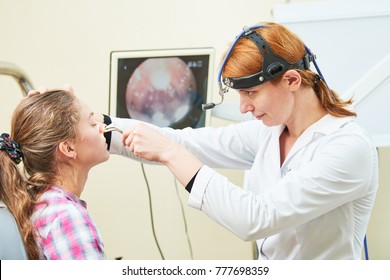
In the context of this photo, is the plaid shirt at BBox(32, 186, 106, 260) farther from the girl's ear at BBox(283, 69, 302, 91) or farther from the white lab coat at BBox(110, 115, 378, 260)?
the girl's ear at BBox(283, 69, 302, 91)

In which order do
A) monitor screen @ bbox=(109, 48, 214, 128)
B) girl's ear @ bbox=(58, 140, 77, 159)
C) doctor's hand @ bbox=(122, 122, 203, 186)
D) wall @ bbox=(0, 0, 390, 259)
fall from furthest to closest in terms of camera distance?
wall @ bbox=(0, 0, 390, 259)
monitor screen @ bbox=(109, 48, 214, 128)
girl's ear @ bbox=(58, 140, 77, 159)
doctor's hand @ bbox=(122, 122, 203, 186)

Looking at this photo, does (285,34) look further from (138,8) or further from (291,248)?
(138,8)

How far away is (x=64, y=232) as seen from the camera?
4.01ft

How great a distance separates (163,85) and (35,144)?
57cm

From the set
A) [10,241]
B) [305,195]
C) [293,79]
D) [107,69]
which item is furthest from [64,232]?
[107,69]

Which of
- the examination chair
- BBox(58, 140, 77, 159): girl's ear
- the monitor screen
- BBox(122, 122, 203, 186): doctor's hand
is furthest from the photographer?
the monitor screen

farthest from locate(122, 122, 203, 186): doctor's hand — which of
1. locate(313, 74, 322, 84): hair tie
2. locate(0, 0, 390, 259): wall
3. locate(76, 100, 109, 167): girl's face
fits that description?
locate(0, 0, 390, 259): wall

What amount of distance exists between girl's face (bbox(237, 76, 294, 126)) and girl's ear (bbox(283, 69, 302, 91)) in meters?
0.01

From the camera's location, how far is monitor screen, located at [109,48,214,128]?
5.70 ft

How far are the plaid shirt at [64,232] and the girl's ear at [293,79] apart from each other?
0.60m

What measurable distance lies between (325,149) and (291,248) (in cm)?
29

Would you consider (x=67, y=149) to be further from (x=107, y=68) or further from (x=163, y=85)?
(x=107, y=68)

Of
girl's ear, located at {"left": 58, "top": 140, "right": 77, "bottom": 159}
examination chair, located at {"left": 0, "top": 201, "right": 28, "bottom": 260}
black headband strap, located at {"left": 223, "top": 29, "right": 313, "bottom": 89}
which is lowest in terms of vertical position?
examination chair, located at {"left": 0, "top": 201, "right": 28, "bottom": 260}

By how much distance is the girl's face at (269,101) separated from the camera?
137cm
